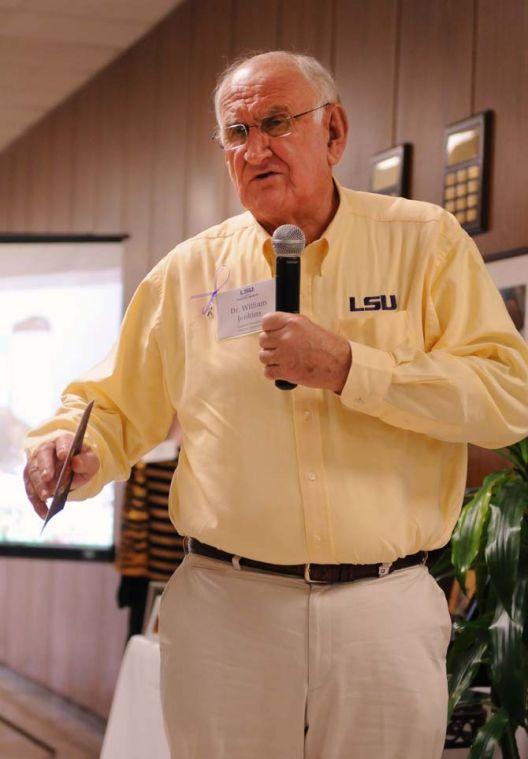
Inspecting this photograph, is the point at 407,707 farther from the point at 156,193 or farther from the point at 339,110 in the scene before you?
the point at 156,193

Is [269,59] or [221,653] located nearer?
[221,653]

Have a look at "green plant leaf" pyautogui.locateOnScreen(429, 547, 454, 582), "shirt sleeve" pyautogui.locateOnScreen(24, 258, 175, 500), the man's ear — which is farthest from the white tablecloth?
the man's ear

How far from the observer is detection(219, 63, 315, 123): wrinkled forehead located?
1749mm

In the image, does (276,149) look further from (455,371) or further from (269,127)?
(455,371)

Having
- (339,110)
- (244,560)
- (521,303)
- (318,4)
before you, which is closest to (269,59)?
(339,110)

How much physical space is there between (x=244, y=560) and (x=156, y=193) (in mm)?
3587

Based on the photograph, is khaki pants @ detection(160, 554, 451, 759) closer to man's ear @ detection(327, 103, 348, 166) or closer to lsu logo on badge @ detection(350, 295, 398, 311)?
lsu logo on badge @ detection(350, 295, 398, 311)

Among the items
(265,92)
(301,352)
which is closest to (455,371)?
(301,352)

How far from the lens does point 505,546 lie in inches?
82.9

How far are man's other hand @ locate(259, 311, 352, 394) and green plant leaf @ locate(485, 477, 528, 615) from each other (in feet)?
2.46

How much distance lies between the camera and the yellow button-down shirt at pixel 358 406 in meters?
1.57

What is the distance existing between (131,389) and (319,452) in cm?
44

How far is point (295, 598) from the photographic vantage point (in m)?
1.63

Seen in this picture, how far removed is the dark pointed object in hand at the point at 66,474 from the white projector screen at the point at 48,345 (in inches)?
123
